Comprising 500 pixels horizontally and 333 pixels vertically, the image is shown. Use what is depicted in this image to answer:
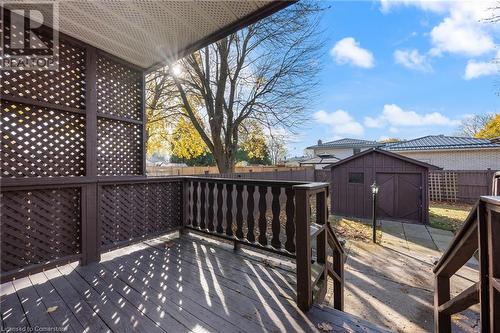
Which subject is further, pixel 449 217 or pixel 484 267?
pixel 449 217

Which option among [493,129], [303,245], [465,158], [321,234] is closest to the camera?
[303,245]

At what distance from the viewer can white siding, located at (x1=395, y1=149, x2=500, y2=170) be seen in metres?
12.0

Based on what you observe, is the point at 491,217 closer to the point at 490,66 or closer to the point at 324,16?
the point at 490,66

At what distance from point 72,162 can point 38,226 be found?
0.79 metres

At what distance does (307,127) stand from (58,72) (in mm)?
7880

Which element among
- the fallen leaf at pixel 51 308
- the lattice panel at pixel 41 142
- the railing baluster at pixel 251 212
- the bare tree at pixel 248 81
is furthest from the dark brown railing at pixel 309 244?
the bare tree at pixel 248 81

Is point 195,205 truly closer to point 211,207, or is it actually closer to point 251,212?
point 211,207

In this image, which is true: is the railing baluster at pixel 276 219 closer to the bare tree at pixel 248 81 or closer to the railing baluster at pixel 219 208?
the railing baluster at pixel 219 208

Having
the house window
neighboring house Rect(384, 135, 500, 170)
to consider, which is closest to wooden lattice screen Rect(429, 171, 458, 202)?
neighboring house Rect(384, 135, 500, 170)

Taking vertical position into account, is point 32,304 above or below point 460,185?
below

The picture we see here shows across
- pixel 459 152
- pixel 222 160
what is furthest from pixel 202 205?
pixel 459 152

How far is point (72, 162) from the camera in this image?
2.73m

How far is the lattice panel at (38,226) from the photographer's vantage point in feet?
7.12

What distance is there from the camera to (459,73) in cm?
1373
